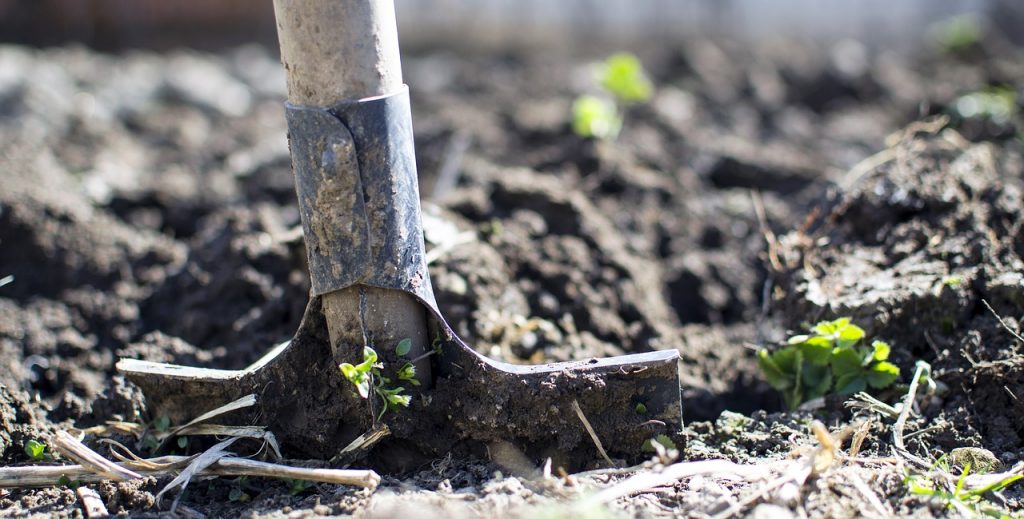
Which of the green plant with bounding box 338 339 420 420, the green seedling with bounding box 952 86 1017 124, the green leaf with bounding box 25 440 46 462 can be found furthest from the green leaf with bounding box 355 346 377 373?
the green seedling with bounding box 952 86 1017 124

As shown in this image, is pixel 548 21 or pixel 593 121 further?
pixel 548 21

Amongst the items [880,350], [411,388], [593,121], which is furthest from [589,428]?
[593,121]

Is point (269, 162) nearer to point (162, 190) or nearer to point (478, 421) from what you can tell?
point (162, 190)

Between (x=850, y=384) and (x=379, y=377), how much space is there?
117 cm

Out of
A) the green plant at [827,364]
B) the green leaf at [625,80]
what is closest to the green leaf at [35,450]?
the green plant at [827,364]

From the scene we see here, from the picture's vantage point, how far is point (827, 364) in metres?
2.24

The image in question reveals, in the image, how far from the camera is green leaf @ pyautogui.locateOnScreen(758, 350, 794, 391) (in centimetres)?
229

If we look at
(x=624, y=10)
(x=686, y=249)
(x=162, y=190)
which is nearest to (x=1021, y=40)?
(x=624, y=10)

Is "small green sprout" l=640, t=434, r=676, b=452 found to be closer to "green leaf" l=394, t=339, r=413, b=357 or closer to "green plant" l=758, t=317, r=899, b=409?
"green plant" l=758, t=317, r=899, b=409

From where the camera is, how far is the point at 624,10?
28.8ft

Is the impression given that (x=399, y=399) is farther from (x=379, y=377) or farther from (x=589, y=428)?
(x=589, y=428)

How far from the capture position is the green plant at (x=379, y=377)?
1.83 metres

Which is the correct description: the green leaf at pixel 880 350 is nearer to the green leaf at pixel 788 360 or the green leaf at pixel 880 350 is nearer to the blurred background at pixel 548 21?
the green leaf at pixel 788 360

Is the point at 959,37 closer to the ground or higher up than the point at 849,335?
higher up
